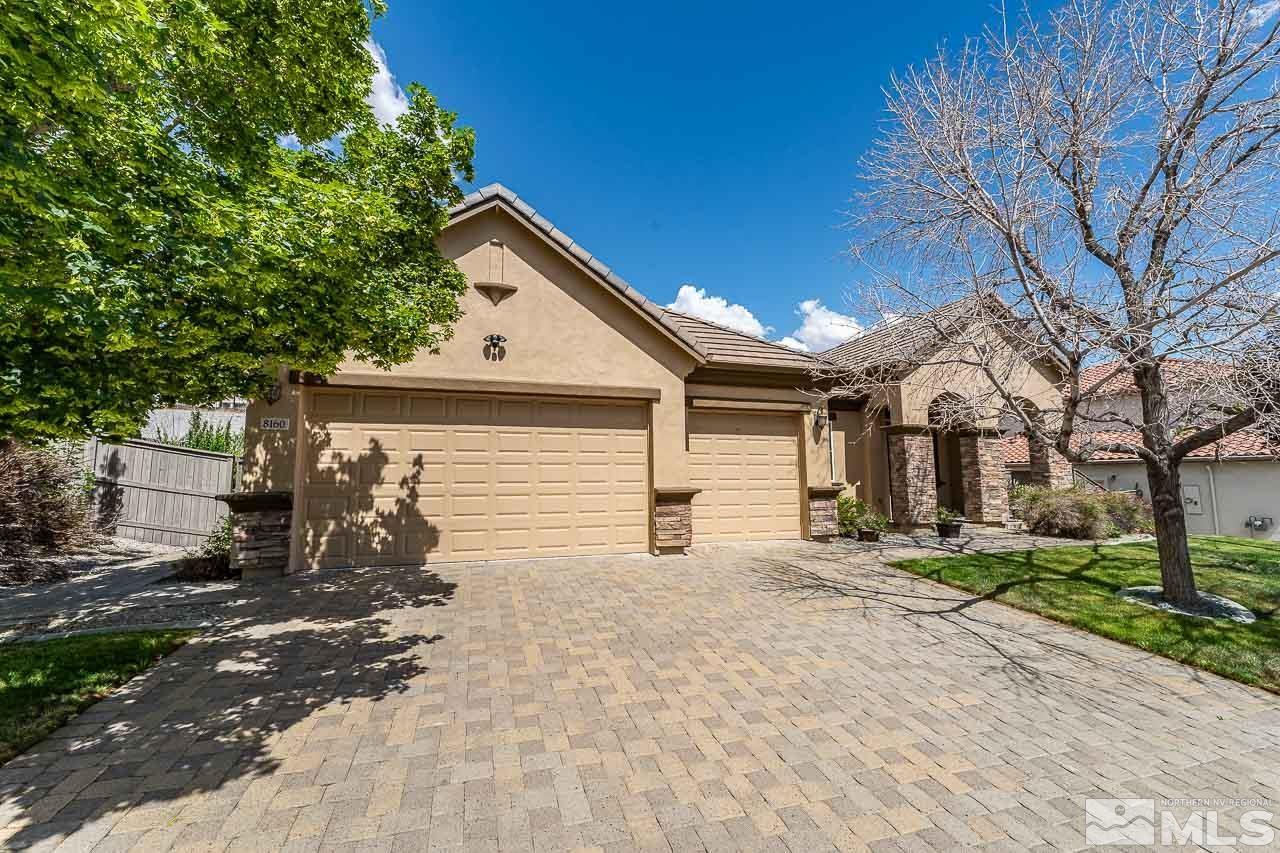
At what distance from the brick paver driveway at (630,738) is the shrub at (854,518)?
5.93m

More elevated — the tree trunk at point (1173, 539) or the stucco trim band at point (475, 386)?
the stucco trim band at point (475, 386)

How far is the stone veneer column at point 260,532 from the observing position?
769cm

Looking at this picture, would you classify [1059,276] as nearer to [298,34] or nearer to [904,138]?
[904,138]

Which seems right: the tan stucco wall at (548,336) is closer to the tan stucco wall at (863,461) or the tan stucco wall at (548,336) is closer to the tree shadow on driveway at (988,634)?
the tree shadow on driveway at (988,634)

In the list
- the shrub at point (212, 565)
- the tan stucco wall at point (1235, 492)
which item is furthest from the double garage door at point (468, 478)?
the tan stucco wall at point (1235, 492)

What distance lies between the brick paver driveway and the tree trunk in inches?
81.6

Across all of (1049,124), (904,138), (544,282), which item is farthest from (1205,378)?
(544,282)

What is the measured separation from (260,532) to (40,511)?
487 centimetres

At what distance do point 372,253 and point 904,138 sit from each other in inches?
302

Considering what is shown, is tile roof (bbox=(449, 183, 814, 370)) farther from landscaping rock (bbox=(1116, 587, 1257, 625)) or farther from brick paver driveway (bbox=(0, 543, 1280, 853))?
landscaping rock (bbox=(1116, 587, 1257, 625))

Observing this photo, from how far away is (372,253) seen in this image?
5523 millimetres

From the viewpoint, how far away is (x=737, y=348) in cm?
1185

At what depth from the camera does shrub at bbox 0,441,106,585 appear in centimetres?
808

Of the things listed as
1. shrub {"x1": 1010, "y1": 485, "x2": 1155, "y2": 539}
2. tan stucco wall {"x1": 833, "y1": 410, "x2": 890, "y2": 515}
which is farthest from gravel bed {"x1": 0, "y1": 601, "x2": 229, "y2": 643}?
shrub {"x1": 1010, "y1": 485, "x2": 1155, "y2": 539}
